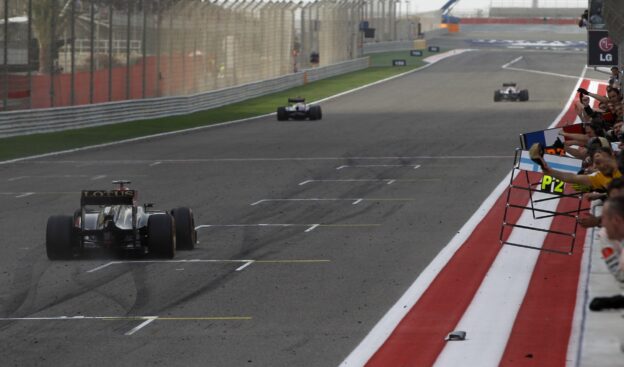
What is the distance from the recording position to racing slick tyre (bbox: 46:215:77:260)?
16406 millimetres

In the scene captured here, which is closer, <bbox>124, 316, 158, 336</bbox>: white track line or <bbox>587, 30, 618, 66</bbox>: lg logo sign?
<bbox>124, 316, 158, 336</bbox>: white track line

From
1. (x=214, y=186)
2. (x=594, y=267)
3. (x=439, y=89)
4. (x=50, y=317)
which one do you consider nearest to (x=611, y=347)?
(x=594, y=267)

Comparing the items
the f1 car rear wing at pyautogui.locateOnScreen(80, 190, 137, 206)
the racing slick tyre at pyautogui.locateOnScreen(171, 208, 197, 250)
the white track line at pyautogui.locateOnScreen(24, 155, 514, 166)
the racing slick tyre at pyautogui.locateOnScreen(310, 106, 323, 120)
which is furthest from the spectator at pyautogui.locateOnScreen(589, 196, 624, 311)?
the racing slick tyre at pyautogui.locateOnScreen(310, 106, 323, 120)

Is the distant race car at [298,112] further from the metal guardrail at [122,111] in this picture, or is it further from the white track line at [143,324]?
the white track line at [143,324]

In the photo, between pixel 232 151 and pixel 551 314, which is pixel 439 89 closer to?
pixel 232 151

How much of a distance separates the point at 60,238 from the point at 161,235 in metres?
1.31

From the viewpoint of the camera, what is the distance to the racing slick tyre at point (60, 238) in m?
16.4

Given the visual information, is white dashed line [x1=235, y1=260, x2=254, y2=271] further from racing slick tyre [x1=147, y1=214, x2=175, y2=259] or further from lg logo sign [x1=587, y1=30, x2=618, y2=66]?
lg logo sign [x1=587, y1=30, x2=618, y2=66]

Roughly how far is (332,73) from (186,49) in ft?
80.2

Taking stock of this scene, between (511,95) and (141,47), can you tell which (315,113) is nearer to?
(141,47)

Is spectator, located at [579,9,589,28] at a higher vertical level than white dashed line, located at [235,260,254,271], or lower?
higher

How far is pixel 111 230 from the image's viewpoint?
53.8 ft

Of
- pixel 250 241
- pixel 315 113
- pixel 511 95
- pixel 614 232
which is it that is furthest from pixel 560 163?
pixel 511 95

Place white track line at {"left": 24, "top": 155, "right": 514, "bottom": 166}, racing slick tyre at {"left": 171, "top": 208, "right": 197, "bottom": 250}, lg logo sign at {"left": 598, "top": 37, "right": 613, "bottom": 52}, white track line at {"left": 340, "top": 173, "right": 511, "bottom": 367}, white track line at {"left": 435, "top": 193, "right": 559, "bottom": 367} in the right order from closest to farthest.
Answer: white track line at {"left": 435, "top": 193, "right": 559, "bottom": 367}
white track line at {"left": 340, "top": 173, "right": 511, "bottom": 367}
racing slick tyre at {"left": 171, "top": 208, "right": 197, "bottom": 250}
white track line at {"left": 24, "top": 155, "right": 514, "bottom": 166}
lg logo sign at {"left": 598, "top": 37, "right": 613, "bottom": 52}
